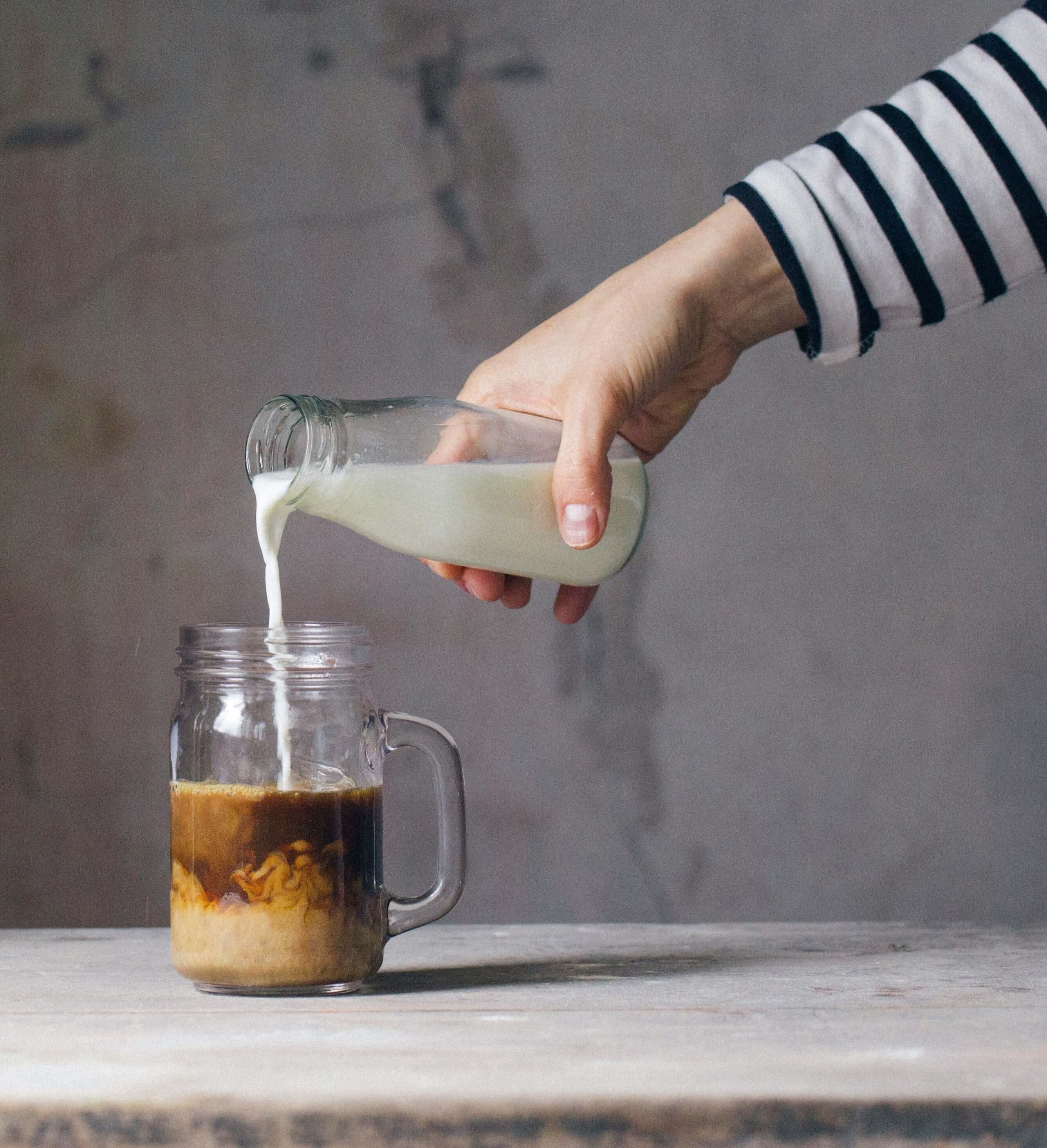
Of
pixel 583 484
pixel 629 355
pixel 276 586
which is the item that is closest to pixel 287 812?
pixel 276 586

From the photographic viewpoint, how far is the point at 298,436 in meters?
0.86

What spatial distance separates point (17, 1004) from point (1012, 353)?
1563mm

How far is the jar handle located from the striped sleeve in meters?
Answer: 0.47

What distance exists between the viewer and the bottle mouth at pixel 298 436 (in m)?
0.85

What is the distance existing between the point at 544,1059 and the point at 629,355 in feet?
1.81

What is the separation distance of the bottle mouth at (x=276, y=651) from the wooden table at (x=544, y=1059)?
0.19 m

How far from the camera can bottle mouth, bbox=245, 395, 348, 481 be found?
33.3 inches

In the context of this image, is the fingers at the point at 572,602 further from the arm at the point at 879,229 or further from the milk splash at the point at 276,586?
the milk splash at the point at 276,586

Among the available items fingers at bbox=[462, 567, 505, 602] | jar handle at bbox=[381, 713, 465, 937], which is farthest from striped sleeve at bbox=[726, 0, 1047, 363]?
jar handle at bbox=[381, 713, 465, 937]

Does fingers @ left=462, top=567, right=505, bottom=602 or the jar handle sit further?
fingers @ left=462, top=567, right=505, bottom=602

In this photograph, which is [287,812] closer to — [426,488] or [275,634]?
[275,634]

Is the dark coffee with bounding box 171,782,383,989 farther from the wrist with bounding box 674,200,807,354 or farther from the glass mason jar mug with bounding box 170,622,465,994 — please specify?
the wrist with bounding box 674,200,807,354

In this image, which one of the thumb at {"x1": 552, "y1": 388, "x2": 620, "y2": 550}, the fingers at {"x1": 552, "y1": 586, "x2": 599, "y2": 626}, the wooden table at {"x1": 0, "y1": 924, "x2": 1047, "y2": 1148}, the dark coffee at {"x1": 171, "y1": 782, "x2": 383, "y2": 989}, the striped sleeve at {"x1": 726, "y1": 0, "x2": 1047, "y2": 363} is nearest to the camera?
the wooden table at {"x1": 0, "y1": 924, "x2": 1047, "y2": 1148}

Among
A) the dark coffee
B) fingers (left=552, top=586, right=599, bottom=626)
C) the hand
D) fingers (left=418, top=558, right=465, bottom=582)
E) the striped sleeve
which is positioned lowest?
the dark coffee
